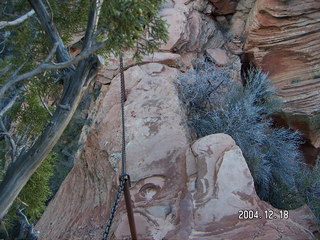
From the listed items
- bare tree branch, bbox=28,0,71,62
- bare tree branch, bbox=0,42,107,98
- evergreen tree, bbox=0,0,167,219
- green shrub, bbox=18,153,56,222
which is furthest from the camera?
green shrub, bbox=18,153,56,222

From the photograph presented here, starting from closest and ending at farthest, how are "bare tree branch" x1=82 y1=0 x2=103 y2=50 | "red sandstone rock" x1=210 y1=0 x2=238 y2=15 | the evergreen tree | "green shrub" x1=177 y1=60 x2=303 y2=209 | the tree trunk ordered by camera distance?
1. the evergreen tree
2. the tree trunk
3. "bare tree branch" x1=82 y1=0 x2=103 y2=50
4. "green shrub" x1=177 y1=60 x2=303 y2=209
5. "red sandstone rock" x1=210 y1=0 x2=238 y2=15

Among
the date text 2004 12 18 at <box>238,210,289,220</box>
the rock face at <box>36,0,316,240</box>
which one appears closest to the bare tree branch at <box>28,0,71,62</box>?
the rock face at <box>36,0,316,240</box>

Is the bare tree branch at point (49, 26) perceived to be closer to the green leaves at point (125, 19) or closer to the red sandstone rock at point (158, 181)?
the green leaves at point (125, 19)

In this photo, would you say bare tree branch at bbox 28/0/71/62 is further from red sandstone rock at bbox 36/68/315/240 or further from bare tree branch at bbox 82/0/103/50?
red sandstone rock at bbox 36/68/315/240

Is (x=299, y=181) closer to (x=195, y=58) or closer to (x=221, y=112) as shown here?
(x=221, y=112)

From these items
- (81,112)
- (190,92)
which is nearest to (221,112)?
(190,92)

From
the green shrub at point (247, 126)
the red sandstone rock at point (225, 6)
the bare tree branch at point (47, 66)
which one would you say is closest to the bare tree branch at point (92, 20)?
the bare tree branch at point (47, 66)

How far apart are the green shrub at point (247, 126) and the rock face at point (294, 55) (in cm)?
96

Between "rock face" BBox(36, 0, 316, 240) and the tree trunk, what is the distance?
1.50 meters

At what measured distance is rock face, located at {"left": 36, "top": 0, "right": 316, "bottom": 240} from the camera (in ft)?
15.4

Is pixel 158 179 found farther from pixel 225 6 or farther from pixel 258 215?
pixel 225 6

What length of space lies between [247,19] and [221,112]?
404cm

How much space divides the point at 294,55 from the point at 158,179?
4840 mm

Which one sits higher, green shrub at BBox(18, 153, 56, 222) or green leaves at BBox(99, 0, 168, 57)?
green leaves at BBox(99, 0, 168, 57)
